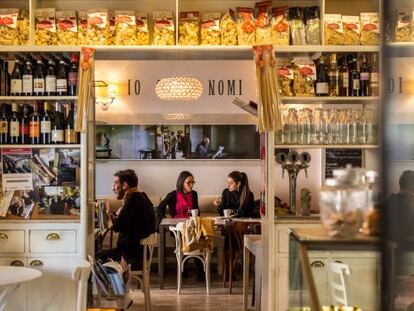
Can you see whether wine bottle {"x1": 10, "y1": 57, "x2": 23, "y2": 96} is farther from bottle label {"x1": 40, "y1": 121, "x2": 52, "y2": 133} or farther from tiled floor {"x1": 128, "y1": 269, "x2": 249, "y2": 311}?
tiled floor {"x1": 128, "y1": 269, "x2": 249, "y2": 311}

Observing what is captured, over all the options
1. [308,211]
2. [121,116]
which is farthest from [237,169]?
[308,211]

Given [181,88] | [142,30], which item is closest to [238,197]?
[181,88]

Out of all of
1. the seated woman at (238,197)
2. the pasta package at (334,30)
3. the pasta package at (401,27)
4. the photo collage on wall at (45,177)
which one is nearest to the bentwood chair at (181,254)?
the seated woman at (238,197)

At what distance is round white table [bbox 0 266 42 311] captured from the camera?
4.07m

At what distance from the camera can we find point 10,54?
5.18 meters

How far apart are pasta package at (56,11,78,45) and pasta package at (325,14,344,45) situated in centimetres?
206

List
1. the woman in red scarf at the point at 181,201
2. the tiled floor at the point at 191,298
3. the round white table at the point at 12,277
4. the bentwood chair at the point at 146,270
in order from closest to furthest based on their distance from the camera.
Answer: the round white table at the point at 12,277 < the bentwood chair at the point at 146,270 < the tiled floor at the point at 191,298 < the woman in red scarf at the point at 181,201

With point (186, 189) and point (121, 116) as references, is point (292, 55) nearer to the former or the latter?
point (186, 189)

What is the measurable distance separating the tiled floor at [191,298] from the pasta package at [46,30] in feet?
10.2

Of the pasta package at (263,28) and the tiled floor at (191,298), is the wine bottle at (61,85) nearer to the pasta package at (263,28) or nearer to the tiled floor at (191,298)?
the pasta package at (263,28)

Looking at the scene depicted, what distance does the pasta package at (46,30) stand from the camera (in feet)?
16.6

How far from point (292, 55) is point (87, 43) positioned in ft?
5.59

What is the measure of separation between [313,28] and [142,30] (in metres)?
1.41

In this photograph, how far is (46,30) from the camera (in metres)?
5.07
